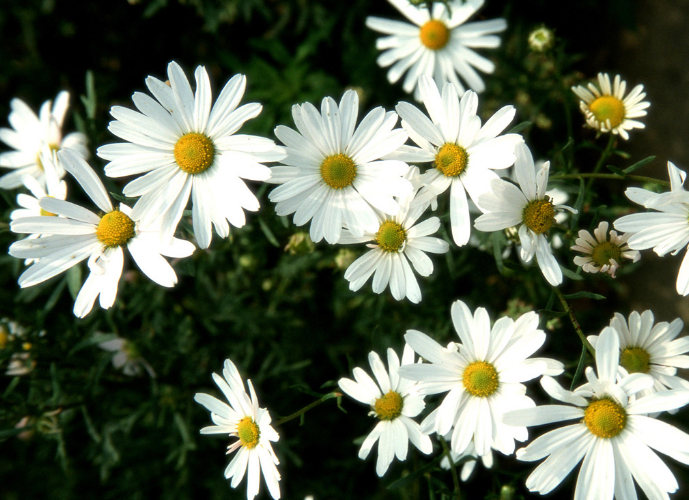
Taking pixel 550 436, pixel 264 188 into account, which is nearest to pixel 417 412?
pixel 550 436

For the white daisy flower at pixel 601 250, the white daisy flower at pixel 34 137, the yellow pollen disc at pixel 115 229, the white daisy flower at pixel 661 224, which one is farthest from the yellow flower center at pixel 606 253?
the white daisy flower at pixel 34 137

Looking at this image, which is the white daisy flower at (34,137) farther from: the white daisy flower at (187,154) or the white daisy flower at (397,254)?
the white daisy flower at (397,254)

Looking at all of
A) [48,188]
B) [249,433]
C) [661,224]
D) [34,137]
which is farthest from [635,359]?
[34,137]

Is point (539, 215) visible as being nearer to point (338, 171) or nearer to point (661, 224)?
point (661, 224)

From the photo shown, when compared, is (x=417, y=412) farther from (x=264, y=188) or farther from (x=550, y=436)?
(x=264, y=188)

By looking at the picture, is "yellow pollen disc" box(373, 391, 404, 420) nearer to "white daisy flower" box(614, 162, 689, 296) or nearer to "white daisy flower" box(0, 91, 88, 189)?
"white daisy flower" box(614, 162, 689, 296)

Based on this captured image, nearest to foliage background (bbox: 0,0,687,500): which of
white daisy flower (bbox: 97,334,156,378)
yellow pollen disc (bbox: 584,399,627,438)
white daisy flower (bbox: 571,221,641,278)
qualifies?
white daisy flower (bbox: 97,334,156,378)
